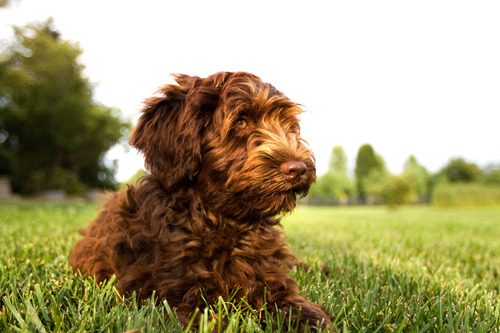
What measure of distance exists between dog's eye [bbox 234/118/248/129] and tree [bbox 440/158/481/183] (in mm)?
67127

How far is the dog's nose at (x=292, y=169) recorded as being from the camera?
2447mm

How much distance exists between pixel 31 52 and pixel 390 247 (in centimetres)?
3096

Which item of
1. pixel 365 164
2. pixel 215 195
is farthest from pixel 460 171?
pixel 215 195

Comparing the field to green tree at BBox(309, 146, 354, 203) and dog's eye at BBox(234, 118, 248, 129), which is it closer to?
dog's eye at BBox(234, 118, 248, 129)

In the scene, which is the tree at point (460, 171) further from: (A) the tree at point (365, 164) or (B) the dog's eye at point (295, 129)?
(B) the dog's eye at point (295, 129)

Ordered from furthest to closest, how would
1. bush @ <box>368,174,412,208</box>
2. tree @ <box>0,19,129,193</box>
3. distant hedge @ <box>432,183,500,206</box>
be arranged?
distant hedge @ <box>432,183,500,206</box>
bush @ <box>368,174,412,208</box>
tree @ <box>0,19,129,193</box>

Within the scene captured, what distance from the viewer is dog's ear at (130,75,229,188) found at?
2682 millimetres

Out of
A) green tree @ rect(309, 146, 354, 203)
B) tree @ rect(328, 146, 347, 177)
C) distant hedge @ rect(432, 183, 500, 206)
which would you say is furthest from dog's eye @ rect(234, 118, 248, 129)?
tree @ rect(328, 146, 347, 177)

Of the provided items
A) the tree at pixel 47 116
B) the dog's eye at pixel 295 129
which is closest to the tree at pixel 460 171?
the tree at pixel 47 116

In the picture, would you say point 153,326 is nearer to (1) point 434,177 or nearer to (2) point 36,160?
(2) point 36,160

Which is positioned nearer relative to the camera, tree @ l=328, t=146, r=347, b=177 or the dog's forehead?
the dog's forehead

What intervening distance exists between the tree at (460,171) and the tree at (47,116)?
48.1 metres

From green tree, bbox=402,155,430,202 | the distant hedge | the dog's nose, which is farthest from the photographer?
green tree, bbox=402,155,430,202

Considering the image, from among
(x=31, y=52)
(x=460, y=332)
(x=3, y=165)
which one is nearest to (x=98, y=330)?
(x=460, y=332)
